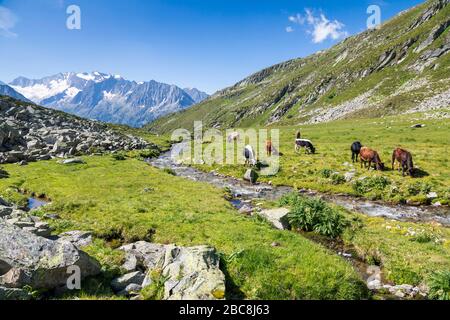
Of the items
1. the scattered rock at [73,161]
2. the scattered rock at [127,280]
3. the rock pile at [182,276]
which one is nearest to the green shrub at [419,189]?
the rock pile at [182,276]

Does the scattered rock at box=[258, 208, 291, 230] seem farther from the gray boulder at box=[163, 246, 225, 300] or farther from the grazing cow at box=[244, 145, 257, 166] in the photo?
the grazing cow at box=[244, 145, 257, 166]

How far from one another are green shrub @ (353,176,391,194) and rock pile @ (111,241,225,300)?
19.5 metres

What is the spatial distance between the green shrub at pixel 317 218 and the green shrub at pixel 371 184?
876 centimetres

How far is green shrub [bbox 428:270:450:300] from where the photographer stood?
1144 cm

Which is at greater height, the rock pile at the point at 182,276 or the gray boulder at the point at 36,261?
the gray boulder at the point at 36,261

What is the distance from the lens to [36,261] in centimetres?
991

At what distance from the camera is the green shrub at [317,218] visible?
18188mm

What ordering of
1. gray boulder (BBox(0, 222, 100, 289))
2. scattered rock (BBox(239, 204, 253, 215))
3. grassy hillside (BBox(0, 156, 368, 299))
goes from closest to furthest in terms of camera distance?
gray boulder (BBox(0, 222, 100, 289)) → grassy hillside (BBox(0, 156, 368, 299)) → scattered rock (BBox(239, 204, 253, 215))

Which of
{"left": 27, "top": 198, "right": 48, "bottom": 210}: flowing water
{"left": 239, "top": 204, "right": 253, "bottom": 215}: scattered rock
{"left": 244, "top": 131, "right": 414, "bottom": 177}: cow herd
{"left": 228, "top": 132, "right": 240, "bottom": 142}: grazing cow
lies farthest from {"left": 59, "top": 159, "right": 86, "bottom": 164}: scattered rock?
{"left": 228, "top": 132, "right": 240, "bottom": 142}: grazing cow

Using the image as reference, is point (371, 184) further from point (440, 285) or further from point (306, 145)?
point (306, 145)

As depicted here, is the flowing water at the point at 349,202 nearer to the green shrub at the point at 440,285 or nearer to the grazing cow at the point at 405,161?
the grazing cow at the point at 405,161

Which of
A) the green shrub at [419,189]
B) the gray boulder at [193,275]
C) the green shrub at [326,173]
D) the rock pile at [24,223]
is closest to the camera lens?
the gray boulder at [193,275]
